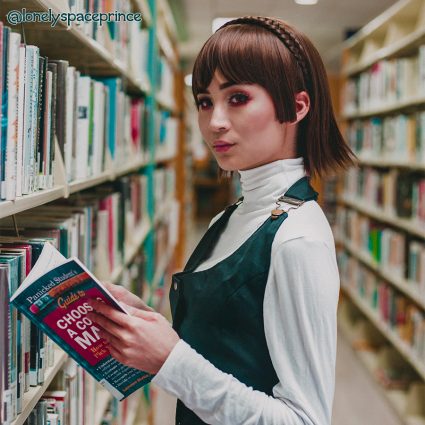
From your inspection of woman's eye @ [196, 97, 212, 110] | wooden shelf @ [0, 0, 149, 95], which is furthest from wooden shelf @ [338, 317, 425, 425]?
woman's eye @ [196, 97, 212, 110]

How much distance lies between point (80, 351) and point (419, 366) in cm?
252

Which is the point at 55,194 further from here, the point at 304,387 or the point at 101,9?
the point at 101,9

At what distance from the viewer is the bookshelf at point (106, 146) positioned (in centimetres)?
113

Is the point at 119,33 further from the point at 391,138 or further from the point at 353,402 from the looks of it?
the point at 353,402

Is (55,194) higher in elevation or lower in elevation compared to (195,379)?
higher

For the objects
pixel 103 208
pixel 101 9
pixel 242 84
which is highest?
pixel 101 9

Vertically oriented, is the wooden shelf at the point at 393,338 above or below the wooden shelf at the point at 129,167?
below

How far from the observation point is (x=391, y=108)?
385 centimetres

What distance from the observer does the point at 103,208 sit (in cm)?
194

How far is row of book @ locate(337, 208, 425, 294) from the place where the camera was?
3.30 meters

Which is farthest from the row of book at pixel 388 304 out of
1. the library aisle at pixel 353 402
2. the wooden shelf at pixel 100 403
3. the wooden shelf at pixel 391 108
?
the wooden shelf at pixel 100 403

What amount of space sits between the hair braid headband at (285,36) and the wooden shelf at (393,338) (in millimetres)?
2326

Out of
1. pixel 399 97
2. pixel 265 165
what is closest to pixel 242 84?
pixel 265 165

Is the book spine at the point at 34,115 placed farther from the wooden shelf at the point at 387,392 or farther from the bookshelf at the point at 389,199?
the wooden shelf at the point at 387,392
